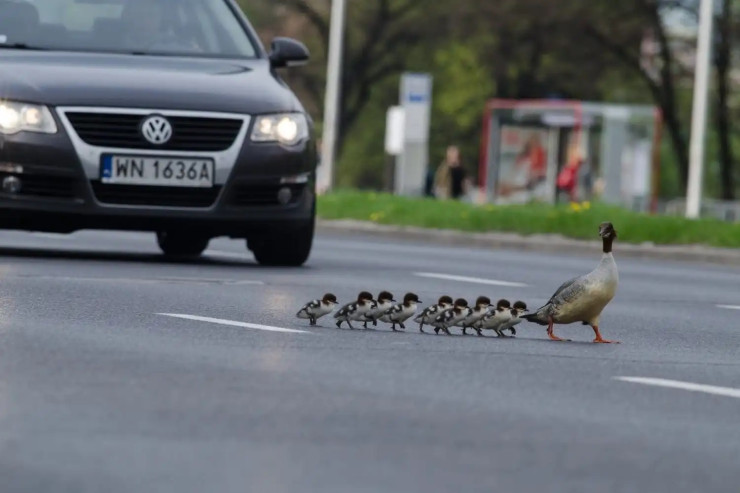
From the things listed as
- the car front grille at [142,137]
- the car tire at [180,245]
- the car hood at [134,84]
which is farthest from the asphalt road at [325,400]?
the car tire at [180,245]

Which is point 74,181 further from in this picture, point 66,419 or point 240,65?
point 66,419

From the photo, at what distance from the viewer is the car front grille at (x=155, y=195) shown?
14.5 meters

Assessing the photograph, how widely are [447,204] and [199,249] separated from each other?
1481 centimetres

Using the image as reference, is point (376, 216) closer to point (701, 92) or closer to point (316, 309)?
point (701, 92)

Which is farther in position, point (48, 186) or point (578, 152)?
point (578, 152)

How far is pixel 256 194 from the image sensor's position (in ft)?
48.9

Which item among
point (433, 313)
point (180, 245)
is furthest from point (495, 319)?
point (180, 245)

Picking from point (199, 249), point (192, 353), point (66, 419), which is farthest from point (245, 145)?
point (66, 419)

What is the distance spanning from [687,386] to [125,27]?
788 cm

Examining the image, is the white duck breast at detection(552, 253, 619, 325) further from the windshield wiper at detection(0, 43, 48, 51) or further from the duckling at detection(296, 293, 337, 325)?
the windshield wiper at detection(0, 43, 48, 51)

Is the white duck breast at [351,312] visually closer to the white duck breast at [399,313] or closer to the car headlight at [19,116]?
the white duck breast at [399,313]

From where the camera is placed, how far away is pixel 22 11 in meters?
15.5

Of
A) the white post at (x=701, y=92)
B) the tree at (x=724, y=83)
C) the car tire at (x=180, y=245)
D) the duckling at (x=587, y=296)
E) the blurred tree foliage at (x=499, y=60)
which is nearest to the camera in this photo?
the duckling at (x=587, y=296)

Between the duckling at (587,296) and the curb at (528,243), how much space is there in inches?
555
